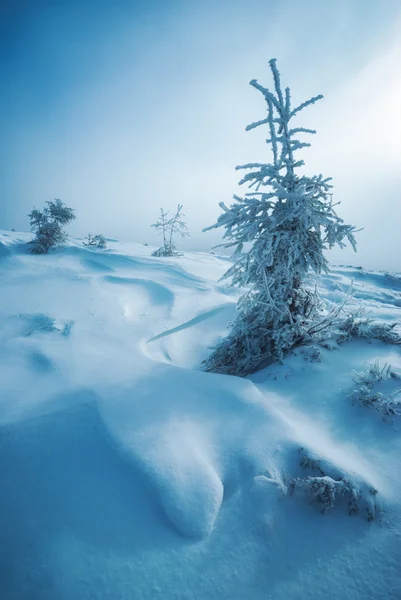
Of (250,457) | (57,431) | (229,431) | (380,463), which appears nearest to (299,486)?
(250,457)

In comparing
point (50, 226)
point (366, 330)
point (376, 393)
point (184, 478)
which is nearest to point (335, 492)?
point (184, 478)

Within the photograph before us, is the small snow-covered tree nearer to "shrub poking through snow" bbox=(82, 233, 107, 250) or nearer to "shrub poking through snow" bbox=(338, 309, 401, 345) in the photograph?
"shrub poking through snow" bbox=(82, 233, 107, 250)

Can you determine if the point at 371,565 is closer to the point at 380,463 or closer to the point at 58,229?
the point at 380,463

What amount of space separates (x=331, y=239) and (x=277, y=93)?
183 centimetres

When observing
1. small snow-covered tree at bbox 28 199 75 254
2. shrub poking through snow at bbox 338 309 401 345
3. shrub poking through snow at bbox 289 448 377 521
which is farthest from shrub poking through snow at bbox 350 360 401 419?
small snow-covered tree at bbox 28 199 75 254

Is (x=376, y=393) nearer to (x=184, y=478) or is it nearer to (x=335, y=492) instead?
(x=335, y=492)

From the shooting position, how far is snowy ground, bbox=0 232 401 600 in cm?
140

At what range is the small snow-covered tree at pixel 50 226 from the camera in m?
8.30

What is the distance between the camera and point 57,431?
2.12 metres

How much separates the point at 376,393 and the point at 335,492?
1207mm

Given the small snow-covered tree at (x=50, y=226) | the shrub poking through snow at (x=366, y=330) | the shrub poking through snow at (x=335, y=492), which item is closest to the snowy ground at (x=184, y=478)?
the shrub poking through snow at (x=335, y=492)

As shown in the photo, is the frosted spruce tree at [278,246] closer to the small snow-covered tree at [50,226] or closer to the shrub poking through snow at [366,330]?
the shrub poking through snow at [366,330]

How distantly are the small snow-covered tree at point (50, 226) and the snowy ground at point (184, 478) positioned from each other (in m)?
5.92

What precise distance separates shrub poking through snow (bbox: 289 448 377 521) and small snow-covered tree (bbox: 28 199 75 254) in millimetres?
8925
